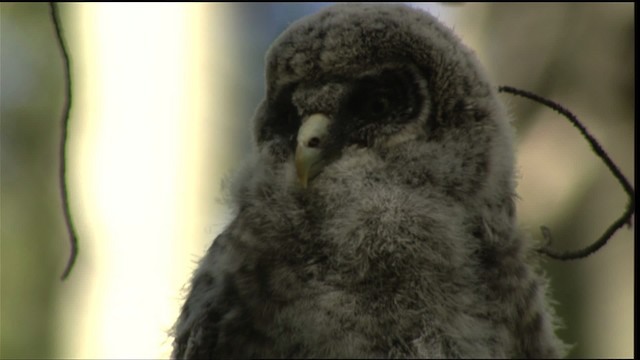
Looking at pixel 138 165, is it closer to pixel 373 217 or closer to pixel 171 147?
pixel 171 147

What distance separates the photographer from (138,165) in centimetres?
152

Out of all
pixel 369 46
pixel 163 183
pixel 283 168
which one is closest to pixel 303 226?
pixel 283 168

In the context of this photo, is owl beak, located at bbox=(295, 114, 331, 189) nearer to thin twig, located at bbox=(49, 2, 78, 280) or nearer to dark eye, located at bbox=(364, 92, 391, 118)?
dark eye, located at bbox=(364, 92, 391, 118)

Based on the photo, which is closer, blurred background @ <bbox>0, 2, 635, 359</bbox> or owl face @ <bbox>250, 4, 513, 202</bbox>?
owl face @ <bbox>250, 4, 513, 202</bbox>

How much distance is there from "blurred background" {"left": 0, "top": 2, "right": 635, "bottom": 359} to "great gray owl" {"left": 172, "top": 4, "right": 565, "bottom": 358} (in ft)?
0.26

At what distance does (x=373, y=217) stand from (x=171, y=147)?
27.5 inches

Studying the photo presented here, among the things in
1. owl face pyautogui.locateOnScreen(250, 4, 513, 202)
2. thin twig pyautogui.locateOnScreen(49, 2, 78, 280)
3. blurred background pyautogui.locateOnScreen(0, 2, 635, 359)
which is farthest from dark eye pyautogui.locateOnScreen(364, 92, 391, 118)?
thin twig pyautogui.locateOnScreen(49, 2, 78, 280)

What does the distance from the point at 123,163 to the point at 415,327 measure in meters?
0.77

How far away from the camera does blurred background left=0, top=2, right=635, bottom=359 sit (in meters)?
1.32

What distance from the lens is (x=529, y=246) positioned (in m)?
0.98

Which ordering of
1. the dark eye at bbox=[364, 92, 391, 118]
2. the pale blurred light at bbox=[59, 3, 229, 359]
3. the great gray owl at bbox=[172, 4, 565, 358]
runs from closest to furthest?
the great gray owl at bbox=[172, 4, 565, 358], the dark eye at bbox=[364, 92, 391, 118], the pale blurred light at bbox=[59, 3, 229, 359]

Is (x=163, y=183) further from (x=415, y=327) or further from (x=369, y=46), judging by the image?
(x=415, y=327)

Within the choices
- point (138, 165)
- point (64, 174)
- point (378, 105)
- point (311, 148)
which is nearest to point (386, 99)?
point (378, 105)

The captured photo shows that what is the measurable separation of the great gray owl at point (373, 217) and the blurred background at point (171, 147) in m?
0.08
